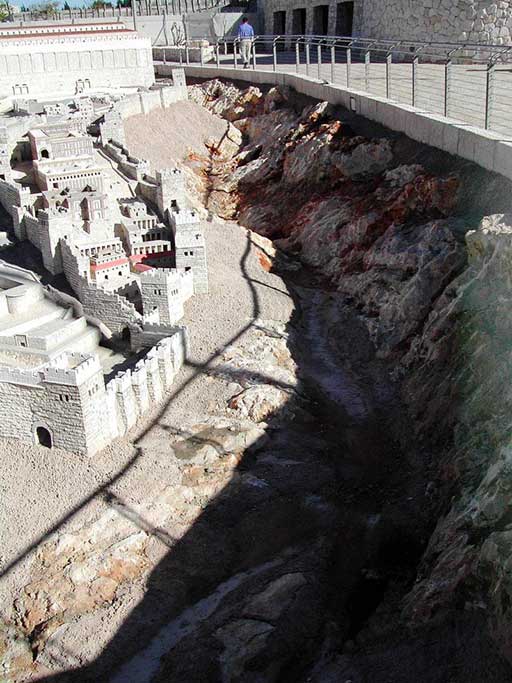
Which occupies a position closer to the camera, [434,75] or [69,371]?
[69,371]

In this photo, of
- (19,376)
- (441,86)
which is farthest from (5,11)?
(19,376)

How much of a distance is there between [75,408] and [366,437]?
732cm

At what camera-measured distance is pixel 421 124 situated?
2755 centimetres

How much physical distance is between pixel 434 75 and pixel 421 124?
5.98 meters

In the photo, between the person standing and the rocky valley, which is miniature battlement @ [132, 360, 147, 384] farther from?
the person standing

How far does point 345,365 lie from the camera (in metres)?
23.8

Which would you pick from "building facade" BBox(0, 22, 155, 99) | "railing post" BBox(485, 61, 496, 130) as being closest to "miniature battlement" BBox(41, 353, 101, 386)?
"railing post" BBox(485, 61, 496, 130)

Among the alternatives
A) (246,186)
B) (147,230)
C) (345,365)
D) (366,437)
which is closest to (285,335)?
(345,365)

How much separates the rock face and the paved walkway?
1.96m

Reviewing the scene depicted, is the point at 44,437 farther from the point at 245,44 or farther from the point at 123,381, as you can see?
the point at 245,44

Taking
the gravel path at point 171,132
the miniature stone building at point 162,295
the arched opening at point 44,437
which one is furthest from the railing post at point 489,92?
the gravel path at point 171,132

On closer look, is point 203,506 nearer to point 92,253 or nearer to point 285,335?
point 285,335

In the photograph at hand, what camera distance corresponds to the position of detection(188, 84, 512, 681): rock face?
13539 mm

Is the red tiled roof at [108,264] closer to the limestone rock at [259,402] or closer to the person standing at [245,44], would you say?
the limestone rock at [259,402]
